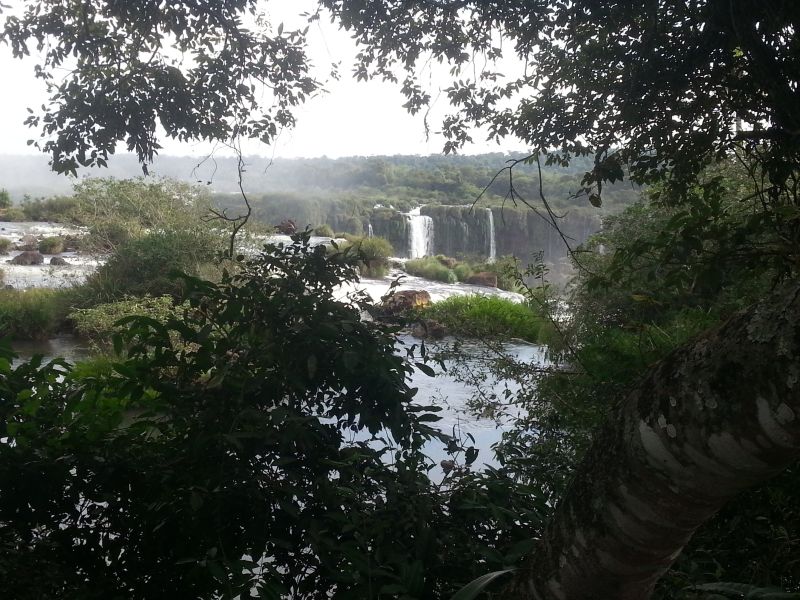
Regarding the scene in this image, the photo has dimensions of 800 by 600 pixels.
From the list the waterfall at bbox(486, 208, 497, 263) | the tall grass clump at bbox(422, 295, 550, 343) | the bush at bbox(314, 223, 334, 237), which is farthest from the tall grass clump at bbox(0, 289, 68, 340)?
the waterfall at bbox(486, 208, 497, 263)

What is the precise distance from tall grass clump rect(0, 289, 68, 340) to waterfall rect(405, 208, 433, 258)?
5.92 m

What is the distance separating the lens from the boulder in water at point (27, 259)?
29.5ft

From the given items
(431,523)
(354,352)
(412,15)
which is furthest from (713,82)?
(431,523)

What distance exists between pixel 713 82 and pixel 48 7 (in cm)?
254

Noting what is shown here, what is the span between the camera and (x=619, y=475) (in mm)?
674

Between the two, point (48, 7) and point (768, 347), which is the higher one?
point (48, 7)

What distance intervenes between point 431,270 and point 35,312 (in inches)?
230

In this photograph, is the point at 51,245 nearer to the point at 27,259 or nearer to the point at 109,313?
the point at 27,259

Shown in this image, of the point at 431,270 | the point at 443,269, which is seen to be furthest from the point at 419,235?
the point at 443,269

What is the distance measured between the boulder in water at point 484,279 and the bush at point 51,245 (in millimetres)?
6392

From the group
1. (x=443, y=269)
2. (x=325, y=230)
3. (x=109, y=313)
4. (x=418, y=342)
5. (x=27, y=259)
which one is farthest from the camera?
(x=443, y=269)

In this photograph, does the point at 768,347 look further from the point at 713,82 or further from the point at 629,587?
the point at 713,82

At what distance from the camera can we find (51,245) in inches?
372

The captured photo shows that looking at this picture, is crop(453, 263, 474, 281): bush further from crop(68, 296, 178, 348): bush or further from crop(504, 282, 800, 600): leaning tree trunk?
crop(504, 282, 800, 600): leaning tree trunk
